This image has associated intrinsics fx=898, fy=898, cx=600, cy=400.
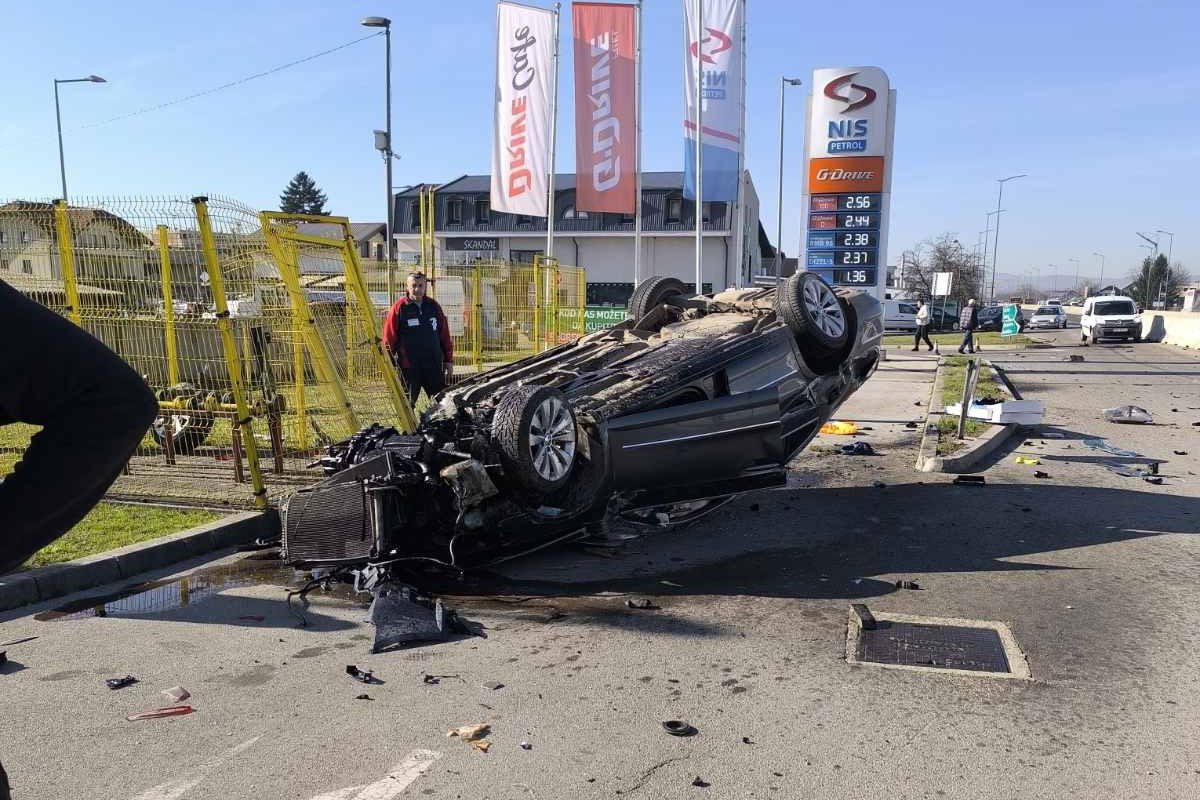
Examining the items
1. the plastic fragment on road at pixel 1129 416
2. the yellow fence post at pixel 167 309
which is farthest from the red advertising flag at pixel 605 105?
the yellow fence post at pixel 167 309

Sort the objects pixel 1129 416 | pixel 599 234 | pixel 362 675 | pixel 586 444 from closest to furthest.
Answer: pixel 362 675
pixel 586 444
pixel 1129 416
pixel 599 234

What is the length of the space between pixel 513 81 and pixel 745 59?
198 inches

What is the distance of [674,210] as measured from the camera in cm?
4638

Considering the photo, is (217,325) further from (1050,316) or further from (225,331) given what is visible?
(1050,316)

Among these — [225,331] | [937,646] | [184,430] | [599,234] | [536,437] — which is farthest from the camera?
[599,234]

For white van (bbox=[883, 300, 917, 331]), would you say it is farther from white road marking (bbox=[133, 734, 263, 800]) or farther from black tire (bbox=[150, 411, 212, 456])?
white road marking (bbox=[133, 734, 263, 800])

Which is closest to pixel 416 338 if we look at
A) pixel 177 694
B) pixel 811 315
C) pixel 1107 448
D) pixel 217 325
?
pixel 217 325

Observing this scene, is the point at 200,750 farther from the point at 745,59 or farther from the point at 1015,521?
the point at 745,59

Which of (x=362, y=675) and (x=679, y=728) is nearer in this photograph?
(x=679, y=728)

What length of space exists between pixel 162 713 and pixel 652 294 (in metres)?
5.88

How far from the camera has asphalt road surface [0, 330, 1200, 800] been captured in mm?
3254

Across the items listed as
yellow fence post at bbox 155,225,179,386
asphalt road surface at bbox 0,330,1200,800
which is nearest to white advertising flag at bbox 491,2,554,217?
yellow fence post at bbox 155,225,179,386

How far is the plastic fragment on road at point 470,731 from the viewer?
11.6 ft

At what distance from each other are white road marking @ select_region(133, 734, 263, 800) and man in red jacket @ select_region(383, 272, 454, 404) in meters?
6.01
